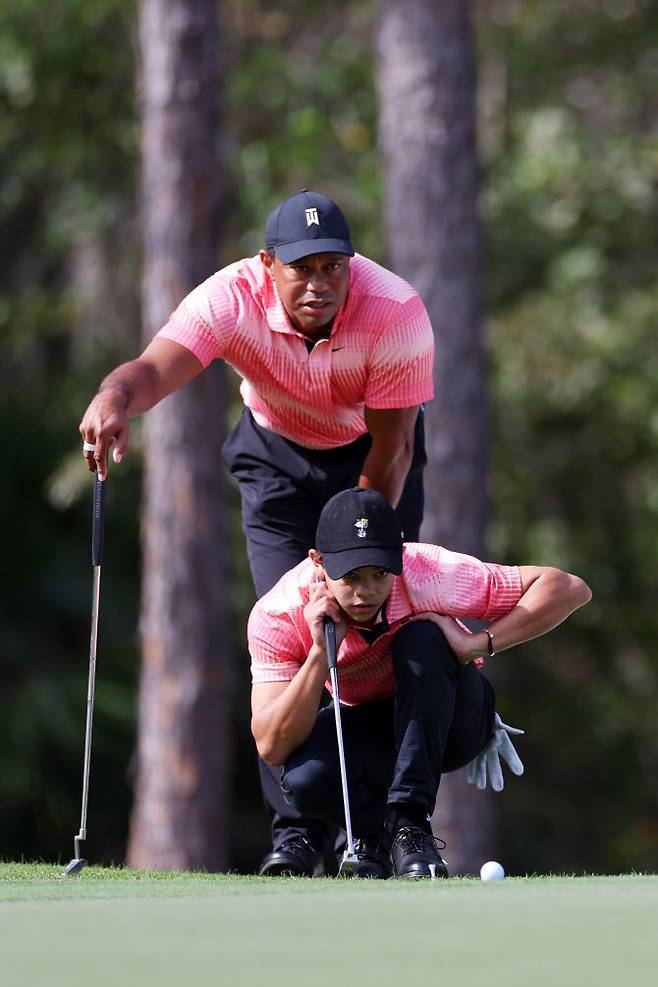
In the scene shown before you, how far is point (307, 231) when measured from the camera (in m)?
5.47

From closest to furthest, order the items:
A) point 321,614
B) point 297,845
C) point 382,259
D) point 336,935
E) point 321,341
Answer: point 336,935 < point 321,614 < point 321,341 < point 297,845 < point 382,259

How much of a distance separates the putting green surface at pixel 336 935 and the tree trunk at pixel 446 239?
608cm

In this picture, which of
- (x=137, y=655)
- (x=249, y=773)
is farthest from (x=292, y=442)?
(x=249, y=773)

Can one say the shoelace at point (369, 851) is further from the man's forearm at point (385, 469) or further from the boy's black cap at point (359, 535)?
the man's forearm at point (385, 469)

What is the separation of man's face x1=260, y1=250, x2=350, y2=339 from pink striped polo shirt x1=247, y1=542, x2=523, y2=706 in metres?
0.73

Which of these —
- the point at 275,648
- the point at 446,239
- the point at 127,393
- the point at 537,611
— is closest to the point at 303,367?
the point at 127,393

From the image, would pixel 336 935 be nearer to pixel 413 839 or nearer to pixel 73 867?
pixel 413 839

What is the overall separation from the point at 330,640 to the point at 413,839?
597 mm

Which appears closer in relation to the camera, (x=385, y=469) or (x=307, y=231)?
(x=307, y=231)

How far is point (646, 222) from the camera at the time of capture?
16.7 m

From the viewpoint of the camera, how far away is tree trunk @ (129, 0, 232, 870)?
12258 mm

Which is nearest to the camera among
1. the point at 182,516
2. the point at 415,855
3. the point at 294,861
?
the point at 415,855

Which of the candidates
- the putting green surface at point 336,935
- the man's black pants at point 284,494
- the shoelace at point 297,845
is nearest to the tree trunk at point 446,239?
the man's black pants at point 284,494

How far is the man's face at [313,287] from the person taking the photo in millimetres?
5457
